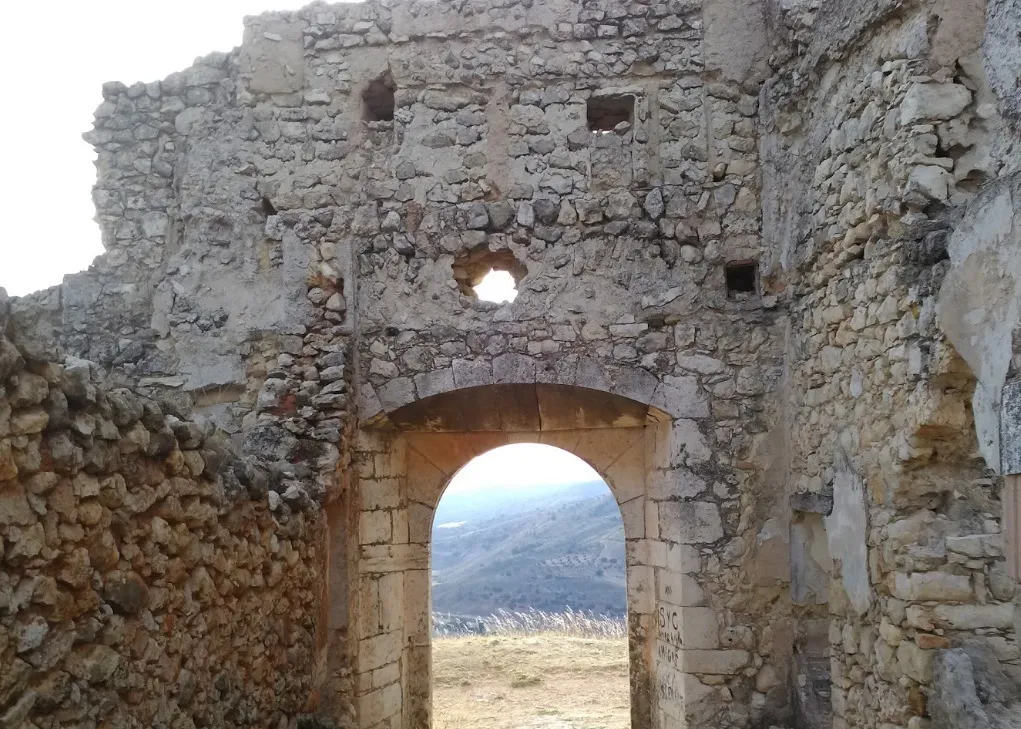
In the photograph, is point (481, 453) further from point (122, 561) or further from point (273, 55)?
point (122, 561)

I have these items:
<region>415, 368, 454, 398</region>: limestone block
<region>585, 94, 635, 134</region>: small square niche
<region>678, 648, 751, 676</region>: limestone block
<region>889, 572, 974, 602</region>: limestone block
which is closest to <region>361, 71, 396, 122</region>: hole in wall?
<region>585, 94, 635, 134</region>: small square niche

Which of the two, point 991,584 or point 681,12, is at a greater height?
point 681,12

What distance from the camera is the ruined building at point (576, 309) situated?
12.5 feet

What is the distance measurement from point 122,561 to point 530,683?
19.6ft

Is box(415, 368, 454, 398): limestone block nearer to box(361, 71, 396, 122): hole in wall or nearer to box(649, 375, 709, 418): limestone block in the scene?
box(649, 375, 709, 418): limestone block

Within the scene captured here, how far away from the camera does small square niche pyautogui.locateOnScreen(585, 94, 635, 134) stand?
5.35 metres

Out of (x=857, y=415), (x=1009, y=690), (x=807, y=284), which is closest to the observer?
(x=1009, y=690)

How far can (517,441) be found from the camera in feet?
19.5

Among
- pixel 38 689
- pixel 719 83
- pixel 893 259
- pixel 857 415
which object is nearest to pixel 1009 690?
pixel 857 415

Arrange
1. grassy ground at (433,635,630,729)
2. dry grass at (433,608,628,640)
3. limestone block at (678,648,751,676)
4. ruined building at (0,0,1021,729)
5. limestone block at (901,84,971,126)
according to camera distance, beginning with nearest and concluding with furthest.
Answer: limestone block at (901,84,971,126) → ruined building at (0,0,1021,729) → limestone block at (678,648,751,676) → grassy ground at (433,635,630,729) → dry grass at (433,608,628,640)

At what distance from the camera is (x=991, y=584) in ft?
10.8

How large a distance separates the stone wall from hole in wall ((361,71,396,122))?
9.01ft

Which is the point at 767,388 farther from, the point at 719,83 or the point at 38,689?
the point at 38,689

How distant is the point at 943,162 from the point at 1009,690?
7.05ft
